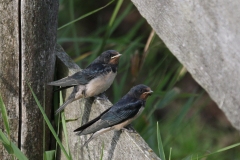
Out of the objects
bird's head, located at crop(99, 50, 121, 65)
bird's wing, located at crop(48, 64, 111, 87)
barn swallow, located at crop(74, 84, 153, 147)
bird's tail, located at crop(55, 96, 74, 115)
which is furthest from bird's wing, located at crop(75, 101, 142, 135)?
bird's head, located at crop(99, 50, 121, 65)

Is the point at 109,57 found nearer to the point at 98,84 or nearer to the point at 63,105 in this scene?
the point at 98,84

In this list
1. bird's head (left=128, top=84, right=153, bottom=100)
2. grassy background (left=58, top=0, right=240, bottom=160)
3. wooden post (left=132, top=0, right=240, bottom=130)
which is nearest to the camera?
wooden post (left=132, top=0, right=240, bottom=130)

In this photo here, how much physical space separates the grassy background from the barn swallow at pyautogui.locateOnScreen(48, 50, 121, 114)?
15 cm

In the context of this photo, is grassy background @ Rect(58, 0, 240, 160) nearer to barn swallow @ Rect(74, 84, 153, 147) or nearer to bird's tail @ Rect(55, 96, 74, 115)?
barn swallow @ Rect(74, 84, 153, 147)

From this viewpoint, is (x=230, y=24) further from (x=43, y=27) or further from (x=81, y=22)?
(x=81, y=22)

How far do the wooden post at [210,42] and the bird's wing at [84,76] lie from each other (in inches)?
40.4

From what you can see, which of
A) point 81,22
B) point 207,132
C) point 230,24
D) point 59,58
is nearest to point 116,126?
point 59,58

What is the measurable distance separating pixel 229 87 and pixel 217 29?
14 cm

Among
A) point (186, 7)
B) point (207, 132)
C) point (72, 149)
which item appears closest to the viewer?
A: point (186, 7)

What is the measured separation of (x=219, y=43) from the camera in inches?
29.8

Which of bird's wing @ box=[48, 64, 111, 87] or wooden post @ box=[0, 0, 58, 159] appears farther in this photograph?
bird's wing @ box=[48, 64, 111, 87]

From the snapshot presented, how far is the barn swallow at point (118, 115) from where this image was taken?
1593 mm

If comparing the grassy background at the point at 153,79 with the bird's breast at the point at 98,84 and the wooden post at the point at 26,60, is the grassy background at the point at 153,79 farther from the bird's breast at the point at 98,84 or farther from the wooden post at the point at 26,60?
the wooden post at the point at 26,60

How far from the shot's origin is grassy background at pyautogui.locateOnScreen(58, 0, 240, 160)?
98.2 inches
